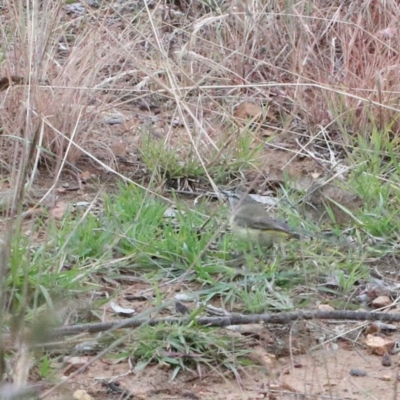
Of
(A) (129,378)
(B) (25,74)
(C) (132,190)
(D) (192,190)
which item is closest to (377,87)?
(D) (192,190)

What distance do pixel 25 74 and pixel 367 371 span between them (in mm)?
1994

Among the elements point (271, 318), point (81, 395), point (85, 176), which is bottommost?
point (85, 176)

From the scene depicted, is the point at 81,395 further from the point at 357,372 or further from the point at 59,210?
the point at 59,210

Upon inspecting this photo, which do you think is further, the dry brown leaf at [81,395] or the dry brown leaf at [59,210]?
the dry brown leaf at [59,210]

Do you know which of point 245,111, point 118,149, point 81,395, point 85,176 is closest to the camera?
point 81,395

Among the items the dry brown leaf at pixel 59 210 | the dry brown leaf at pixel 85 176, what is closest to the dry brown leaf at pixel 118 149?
the dry brown leaf at pixel 85 176

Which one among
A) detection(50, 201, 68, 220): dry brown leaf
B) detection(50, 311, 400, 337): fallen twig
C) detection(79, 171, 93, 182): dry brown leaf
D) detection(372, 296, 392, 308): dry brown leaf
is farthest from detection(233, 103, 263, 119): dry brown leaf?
detection(50, 311, 400, 337): fallen twig

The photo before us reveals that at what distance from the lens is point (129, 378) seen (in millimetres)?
2645

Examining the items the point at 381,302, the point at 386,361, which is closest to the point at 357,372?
the point at 386,361

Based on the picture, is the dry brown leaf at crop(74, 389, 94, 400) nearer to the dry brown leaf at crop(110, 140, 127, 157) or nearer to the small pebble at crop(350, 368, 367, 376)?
the small pebble at crop(350, 368, 367, 376)

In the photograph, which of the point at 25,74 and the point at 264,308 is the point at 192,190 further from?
the point at 264,308

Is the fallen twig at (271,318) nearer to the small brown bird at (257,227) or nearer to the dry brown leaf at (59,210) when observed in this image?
the small brown bird at (257,227)

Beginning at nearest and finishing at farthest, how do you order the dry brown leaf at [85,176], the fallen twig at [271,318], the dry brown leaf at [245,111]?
1. the fallen twig at [271,318]
2. the dry brown leaf at [85,176]
3. the dry brown leaf at [245,111]

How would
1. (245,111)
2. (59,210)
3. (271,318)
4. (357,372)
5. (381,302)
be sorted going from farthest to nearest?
(245,111) → (59,210) → (381,302) → (357,372) → (271,318)
